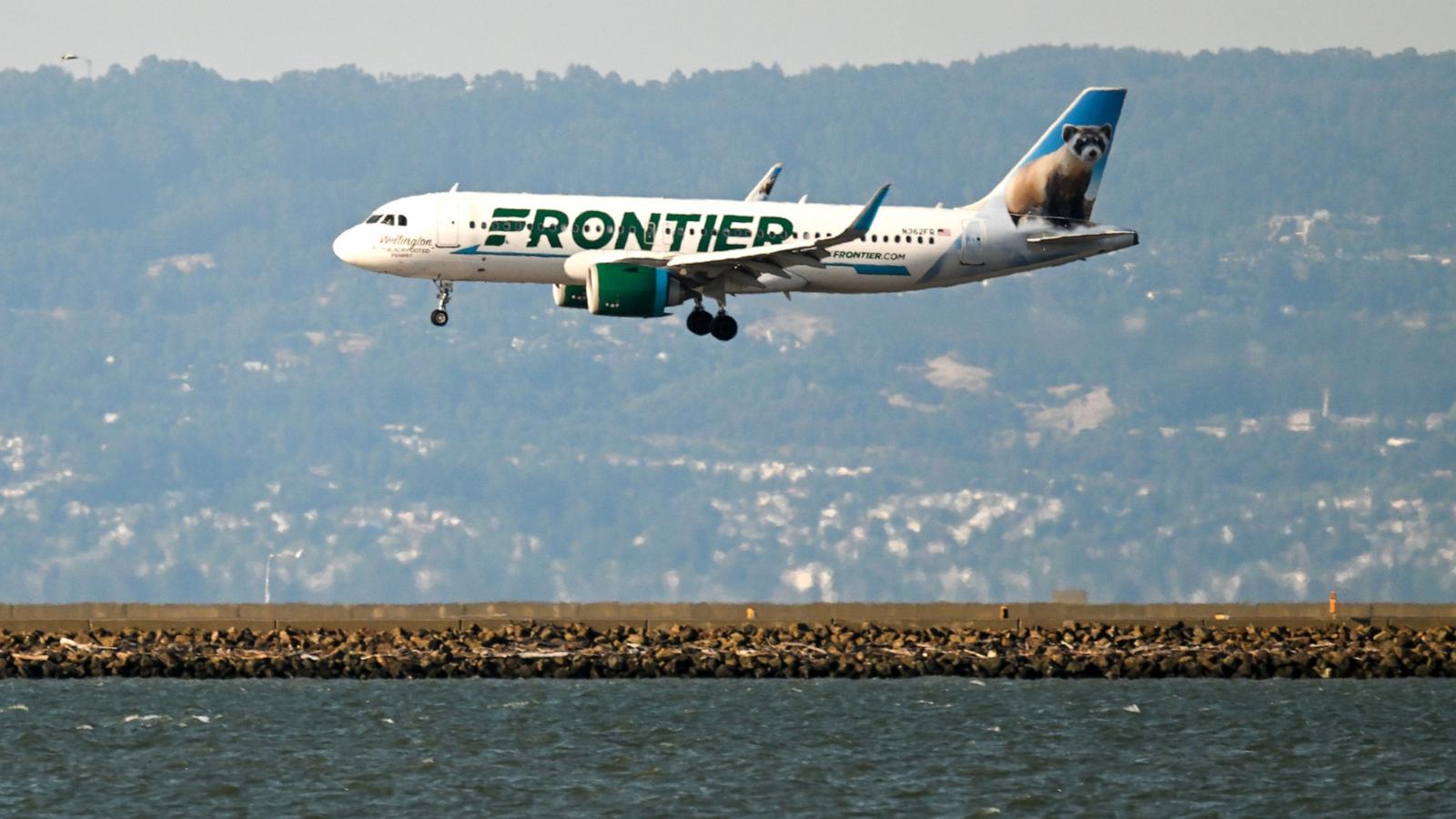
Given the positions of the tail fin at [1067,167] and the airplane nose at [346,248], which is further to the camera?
the tail fin at [1067,167]

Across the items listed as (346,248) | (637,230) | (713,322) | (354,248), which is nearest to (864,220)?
(637,230)

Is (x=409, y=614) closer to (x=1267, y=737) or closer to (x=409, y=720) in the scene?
(x=409, y=720)

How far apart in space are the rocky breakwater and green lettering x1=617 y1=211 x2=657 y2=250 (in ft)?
31.5

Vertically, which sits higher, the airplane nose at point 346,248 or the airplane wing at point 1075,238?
the airplane wing at point 1075,238

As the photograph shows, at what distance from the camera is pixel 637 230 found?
66.5 metres

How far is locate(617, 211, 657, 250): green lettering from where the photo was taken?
66.3m

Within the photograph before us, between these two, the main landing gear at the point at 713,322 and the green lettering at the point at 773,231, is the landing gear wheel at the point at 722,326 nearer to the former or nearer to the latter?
the main landing gear at the point at 713,322

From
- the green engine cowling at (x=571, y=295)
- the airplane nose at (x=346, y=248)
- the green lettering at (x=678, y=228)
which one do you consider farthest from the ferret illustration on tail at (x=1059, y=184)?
the airplane nose at (x=346, y=248)

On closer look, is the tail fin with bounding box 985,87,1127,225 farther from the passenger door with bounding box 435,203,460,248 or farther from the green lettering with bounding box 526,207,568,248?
the passenger door with bounding box 435,203,460,248

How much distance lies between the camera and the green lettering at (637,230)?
6631 centimetres

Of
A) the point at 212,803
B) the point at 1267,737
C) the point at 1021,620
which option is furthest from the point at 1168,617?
the point at 212,803

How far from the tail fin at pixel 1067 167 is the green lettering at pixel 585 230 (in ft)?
38.3

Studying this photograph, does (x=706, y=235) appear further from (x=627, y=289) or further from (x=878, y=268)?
(x=878, y=268)

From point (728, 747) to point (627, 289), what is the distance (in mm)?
13769
